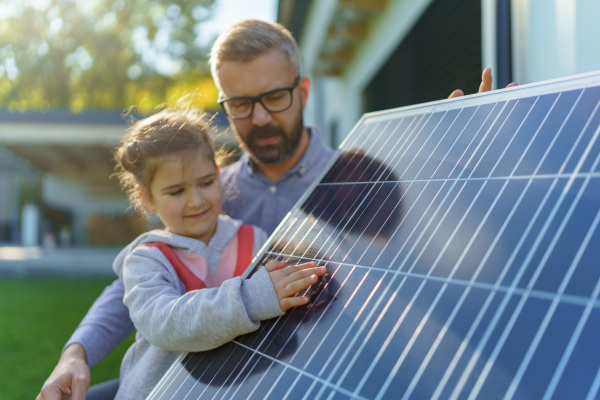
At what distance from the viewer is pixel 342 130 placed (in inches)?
539

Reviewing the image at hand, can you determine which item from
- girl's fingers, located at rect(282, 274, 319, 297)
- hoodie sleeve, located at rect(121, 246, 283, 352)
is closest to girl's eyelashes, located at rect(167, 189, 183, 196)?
hoodie sleeve, located at rect(121, 246, 283, 352)

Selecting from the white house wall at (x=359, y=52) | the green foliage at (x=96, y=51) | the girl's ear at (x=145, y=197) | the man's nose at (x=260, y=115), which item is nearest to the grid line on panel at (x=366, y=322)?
the girl's ear at (x=145, y=197)

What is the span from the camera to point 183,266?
2730mm

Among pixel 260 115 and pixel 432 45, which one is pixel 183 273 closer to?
pixel 260 115

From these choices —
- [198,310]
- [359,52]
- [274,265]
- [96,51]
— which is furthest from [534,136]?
[96,51]

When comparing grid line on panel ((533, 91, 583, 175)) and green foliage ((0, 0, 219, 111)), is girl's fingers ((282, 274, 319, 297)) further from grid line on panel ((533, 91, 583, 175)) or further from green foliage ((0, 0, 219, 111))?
green foliage ((0, 0, 219, 111))

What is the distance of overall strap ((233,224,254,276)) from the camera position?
293 centimetres

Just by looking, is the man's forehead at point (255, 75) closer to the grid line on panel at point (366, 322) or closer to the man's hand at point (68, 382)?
the man's hand at point (68, 382)

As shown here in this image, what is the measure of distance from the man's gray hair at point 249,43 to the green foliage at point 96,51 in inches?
1487

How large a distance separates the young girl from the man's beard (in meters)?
0.47

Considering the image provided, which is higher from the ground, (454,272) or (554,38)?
(554,38)

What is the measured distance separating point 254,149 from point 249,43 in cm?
65

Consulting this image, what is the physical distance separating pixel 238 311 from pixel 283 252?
0.36 metres

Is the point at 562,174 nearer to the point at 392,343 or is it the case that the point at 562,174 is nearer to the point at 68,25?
the point at 392,343
